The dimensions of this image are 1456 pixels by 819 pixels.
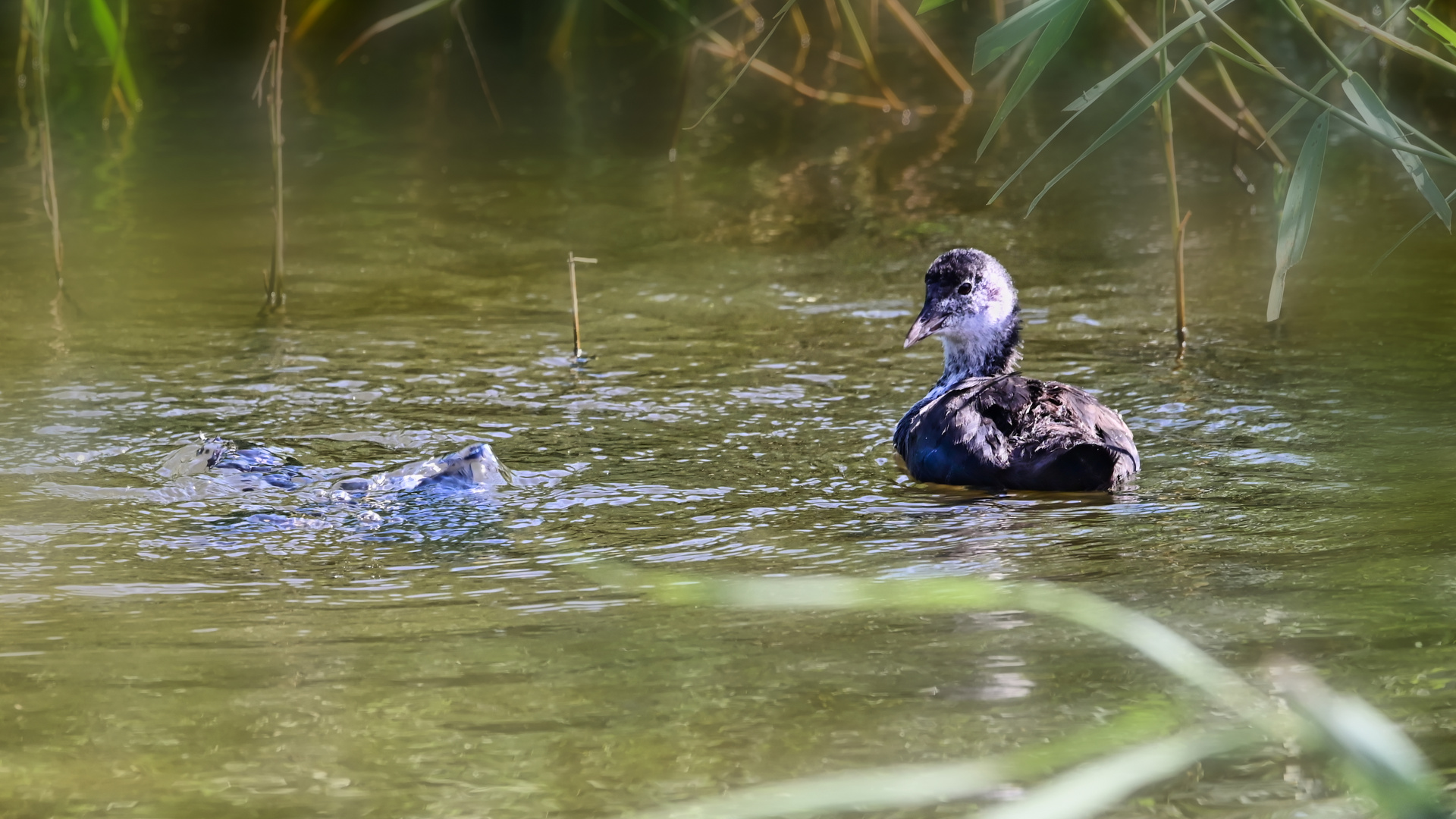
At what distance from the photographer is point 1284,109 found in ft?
42.0

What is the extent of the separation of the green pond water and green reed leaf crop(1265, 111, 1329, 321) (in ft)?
2.74

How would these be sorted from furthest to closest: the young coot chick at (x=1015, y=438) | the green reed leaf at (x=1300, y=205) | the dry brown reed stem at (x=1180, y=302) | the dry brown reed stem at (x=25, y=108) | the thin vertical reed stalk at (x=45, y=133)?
the dry brown reed stem at (x=25, y=108), the dry brown reed stem at (x=1180, y=302), the thin vertical reed stalk at (x=45, y=133), the young coot chick at (x=1015, y=438), the green reed leaf at (x=1300, y=205)

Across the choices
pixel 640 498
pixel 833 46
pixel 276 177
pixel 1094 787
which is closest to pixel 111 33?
pixel 276 177

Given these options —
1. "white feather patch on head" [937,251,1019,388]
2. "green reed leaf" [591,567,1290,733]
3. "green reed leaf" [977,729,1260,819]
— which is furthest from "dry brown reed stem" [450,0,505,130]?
"green reed leaf" [977,729,1260,819]

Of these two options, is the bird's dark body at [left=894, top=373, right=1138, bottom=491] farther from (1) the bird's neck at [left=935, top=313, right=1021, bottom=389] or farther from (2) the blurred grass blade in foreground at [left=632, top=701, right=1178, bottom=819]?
(2) the blurred grass blade in foreground at [left=632, top=701, right=1178, bottom=819]

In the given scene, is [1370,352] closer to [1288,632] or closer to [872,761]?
[1288,632]

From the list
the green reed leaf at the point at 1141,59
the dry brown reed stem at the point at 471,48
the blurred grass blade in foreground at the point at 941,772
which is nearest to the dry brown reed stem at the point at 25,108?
the dry brown reed stem at the point at 471,48

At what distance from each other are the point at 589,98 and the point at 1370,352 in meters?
8.66

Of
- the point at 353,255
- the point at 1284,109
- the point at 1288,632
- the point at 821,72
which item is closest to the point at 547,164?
the point at 353,255

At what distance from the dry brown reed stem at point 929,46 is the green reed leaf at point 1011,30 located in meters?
5.14

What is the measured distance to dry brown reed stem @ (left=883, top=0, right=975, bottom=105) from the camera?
9.74m

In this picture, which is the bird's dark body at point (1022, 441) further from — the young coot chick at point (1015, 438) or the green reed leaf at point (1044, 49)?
the green reed leaf at point (1044, 49)

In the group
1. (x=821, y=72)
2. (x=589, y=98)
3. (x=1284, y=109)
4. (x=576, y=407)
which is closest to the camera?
(x=576, y=407)

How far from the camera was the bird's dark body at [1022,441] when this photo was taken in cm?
552
